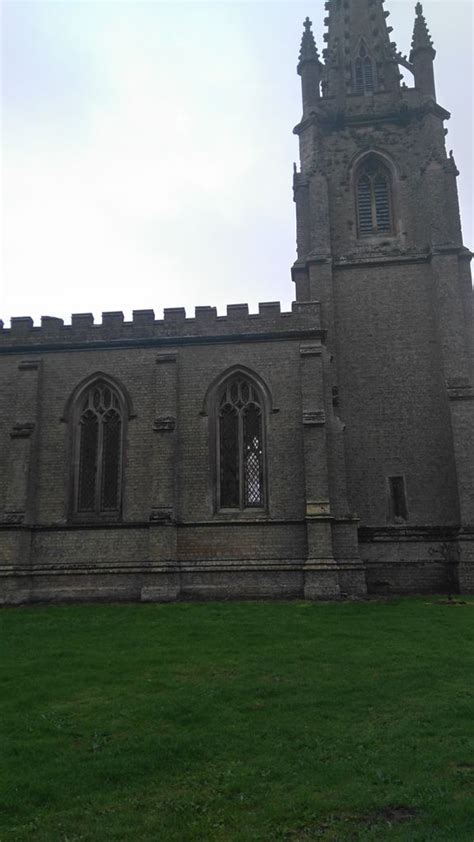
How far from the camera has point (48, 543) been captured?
20.7 m

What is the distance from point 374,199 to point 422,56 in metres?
6.87

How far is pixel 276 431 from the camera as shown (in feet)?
69.7

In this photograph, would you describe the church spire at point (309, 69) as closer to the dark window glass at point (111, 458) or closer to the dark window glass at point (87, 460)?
the dark window glass at point (111, 458)

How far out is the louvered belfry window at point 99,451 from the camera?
846 inches

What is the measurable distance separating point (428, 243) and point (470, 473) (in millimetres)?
9051

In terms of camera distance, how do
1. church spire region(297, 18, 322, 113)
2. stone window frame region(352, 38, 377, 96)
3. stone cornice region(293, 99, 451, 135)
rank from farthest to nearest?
1. stone window frame region(352, 38, 377, 96)
2. church spire region(297, 18, 322, 113)
3. stone cornice region(293, 99, 451, 135)

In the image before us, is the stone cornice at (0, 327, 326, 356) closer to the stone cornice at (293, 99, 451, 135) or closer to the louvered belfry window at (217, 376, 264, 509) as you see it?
the louvered belfry window at (217, 376, 264, 509)

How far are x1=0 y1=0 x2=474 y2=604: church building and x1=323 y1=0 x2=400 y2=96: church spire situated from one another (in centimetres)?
344

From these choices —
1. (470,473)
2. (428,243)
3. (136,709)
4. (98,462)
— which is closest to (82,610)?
(98,462)

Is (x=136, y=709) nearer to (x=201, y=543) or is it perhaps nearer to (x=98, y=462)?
(x=201, y=543)

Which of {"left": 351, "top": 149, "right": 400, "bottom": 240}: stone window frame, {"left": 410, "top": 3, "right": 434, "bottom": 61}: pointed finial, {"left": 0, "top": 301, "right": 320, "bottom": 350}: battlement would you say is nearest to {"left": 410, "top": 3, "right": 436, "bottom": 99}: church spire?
{"left": 410, "top": 3, "right": 434, "bottom": 61}: pointed finial

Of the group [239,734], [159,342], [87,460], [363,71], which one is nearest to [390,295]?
[159,342]

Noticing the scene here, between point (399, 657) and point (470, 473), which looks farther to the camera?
point (470, 473)

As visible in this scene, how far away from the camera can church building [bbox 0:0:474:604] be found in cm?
2006
